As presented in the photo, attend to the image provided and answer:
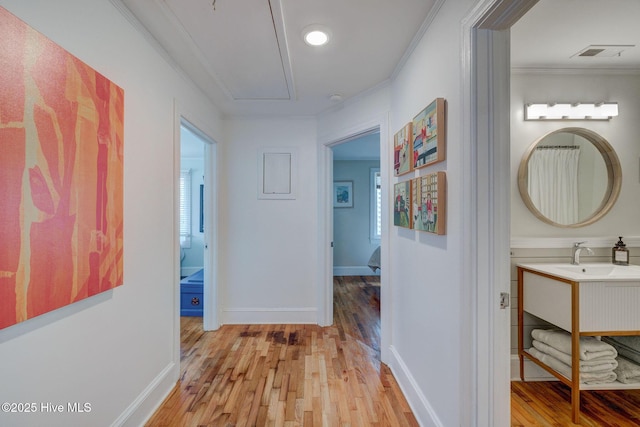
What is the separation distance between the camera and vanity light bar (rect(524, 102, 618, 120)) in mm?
2307

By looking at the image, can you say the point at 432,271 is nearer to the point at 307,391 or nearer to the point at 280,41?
the point at 307,391

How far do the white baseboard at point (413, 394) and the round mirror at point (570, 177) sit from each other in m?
1.59

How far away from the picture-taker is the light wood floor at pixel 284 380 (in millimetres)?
1882

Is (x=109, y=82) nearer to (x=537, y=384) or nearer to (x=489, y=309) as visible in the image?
(x=489, y=309)

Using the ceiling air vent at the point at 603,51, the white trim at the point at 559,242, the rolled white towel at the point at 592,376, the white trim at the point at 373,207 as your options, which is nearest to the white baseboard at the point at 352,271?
the white trim at the point at 373,207

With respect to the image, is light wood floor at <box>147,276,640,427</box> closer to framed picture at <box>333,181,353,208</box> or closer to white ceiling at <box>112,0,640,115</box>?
white ceiling at <box>112,0,640,115</box>

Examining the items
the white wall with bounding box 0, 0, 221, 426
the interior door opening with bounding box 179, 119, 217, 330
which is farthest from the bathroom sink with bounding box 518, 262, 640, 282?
the interior door opening with bounding box 179, 119, 217, 330

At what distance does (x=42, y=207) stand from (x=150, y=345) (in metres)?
1.19

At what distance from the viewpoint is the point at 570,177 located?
7.84 ft

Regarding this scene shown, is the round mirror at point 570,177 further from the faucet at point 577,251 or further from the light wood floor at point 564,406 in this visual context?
the light wood floor at point 564,406

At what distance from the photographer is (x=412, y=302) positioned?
2.04m

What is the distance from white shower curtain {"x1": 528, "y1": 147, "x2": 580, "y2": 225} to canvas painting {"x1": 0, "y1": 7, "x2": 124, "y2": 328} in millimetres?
2884

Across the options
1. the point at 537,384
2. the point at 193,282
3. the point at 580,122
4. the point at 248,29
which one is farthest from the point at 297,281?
the point at 580,122

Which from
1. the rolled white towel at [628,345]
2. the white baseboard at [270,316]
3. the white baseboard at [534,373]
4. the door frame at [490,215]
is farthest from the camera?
the white baseboard at [270,316]
